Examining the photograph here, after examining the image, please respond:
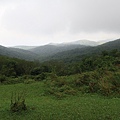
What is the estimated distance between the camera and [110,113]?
1114 cm

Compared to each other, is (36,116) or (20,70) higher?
(36,116)

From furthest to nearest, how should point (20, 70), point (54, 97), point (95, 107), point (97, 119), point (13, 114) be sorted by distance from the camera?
point (20, 70) < point (54, 97) < point (95, 107) < point (13, 114) < point (97, 119)

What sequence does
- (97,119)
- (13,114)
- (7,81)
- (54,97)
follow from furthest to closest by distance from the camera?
(7,81), (54,97), (13,114), (97,119)

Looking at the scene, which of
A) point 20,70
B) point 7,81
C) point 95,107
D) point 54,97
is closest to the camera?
point 95,107

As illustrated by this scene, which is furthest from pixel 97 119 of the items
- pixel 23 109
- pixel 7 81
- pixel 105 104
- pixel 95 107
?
pixel 7 81

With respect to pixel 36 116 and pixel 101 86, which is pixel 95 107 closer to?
pixel 36 116

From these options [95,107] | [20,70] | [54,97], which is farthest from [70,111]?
[20,70]

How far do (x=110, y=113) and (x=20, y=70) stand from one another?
4405cm

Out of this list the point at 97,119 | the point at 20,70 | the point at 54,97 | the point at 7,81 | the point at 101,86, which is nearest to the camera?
the point at 97,119

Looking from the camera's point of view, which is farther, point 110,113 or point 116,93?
point 116,93

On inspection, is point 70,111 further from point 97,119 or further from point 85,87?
point 85,87

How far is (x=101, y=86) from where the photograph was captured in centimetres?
1738

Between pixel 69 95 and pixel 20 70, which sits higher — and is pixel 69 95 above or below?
above

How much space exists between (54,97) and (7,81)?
11.7 meters
